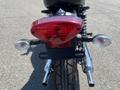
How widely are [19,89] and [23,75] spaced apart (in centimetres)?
59

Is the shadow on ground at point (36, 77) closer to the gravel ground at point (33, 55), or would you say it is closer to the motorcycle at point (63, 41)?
the gravel ground at point (33, 55)

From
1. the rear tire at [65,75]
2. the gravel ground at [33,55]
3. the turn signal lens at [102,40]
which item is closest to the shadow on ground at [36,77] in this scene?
the gravel ground at [33,55]

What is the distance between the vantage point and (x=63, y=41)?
3.34m

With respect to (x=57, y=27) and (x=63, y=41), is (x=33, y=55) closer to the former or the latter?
(x=63, y=41)

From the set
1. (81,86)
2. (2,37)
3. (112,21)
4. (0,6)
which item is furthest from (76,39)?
(0,6)

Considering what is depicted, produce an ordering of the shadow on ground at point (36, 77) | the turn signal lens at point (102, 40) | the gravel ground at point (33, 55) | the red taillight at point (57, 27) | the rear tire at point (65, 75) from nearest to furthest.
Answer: the red taillight at point (57, 27) < the turn signal lens at point (102, 40) < the rear tire at point (65, 75) < the shadow on ground at point (36, 77) < the gravel ground at point (33, 55)

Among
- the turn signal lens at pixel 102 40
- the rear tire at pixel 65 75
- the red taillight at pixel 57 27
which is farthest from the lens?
the rear tire at pixel 65 75

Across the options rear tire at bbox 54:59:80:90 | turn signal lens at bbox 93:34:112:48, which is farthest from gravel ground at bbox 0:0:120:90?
turn signal lens at bbox 93:34:112:48

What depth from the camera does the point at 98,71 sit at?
19.8 ft

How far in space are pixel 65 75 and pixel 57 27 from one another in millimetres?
1071

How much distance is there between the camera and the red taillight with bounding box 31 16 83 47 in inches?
123

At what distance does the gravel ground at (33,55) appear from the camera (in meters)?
5.59

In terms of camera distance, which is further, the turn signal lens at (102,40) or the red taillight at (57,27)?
the turn signal lens at (102,40)

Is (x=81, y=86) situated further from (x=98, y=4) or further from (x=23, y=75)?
(x=98, y=4)
